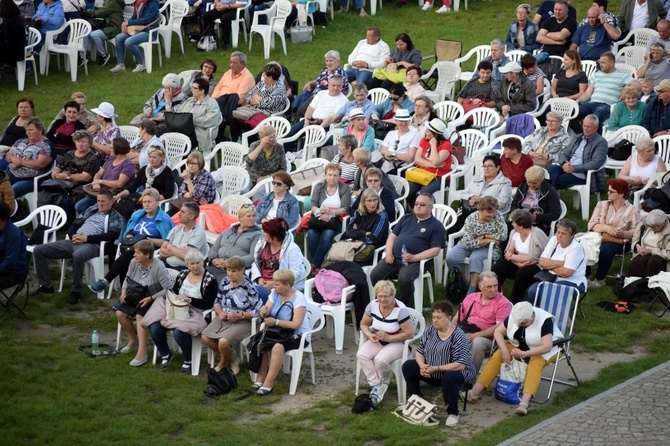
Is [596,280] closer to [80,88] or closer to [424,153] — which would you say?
[424,153]

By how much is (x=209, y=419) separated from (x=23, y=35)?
10.2 meters

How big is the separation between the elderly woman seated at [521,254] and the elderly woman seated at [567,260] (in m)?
0.22

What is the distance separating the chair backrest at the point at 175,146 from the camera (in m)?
15.5

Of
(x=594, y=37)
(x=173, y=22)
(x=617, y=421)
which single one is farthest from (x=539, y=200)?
(x=173, y=22)

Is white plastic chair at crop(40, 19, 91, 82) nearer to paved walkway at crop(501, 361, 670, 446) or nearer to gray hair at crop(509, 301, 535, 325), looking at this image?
gray hair at crop(509, 301, 535, 325)

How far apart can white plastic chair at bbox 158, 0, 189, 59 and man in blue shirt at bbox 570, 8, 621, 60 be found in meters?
6.35

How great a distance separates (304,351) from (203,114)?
5.49 meters

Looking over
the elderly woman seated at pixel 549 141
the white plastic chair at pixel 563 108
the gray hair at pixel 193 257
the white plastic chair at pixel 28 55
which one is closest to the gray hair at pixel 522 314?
the gray hair at pixel 193 257

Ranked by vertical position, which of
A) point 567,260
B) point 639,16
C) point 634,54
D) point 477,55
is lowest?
point 567,260

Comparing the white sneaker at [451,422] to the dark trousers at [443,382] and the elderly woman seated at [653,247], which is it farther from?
the elderly woman seated at [653,247]

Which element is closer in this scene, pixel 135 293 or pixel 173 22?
pixel 135 293

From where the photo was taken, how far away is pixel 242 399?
10695mm

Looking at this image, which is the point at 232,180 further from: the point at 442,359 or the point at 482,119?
the point at 442,359

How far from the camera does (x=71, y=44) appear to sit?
19531mm
